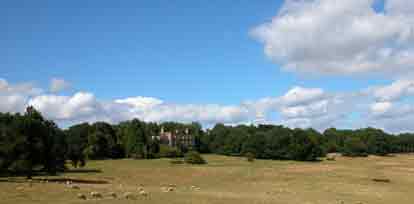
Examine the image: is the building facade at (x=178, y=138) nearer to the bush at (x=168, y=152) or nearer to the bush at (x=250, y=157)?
the bush at (x=168, y=152)

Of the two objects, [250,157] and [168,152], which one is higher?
[168,152]

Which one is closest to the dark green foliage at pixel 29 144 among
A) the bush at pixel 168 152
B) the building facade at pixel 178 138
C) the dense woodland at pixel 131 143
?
the dense woodland at pixel 131 143

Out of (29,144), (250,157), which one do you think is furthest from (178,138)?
(29,144)

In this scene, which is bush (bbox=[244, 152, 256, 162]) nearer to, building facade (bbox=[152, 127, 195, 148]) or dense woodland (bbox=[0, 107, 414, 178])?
dense woodland (bbox=[0, 107, 414, 178])

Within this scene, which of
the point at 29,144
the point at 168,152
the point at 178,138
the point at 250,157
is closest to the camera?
the point at 29,144

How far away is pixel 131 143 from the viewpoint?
391 feet

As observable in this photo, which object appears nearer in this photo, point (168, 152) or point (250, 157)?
point (250, 157)

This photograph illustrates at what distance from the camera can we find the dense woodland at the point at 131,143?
45719 mm

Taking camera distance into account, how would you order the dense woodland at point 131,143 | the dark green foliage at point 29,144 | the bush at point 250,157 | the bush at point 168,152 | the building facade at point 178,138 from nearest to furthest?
the dark green foliage at point 29,144 < the dense woodland at point 131,143 < the bush at point 250,157 < the bush at point 168,152 < the building facade at point 178,138

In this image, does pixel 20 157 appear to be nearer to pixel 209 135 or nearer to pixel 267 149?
pixel 267 149

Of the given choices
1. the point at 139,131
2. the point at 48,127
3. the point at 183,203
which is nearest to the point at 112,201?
the point at 183,203

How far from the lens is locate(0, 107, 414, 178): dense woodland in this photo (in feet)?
150

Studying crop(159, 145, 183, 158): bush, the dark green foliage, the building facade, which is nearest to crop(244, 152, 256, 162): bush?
crop(159, 145, 183, 158): bush

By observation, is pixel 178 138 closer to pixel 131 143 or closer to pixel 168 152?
pixel 168 152
